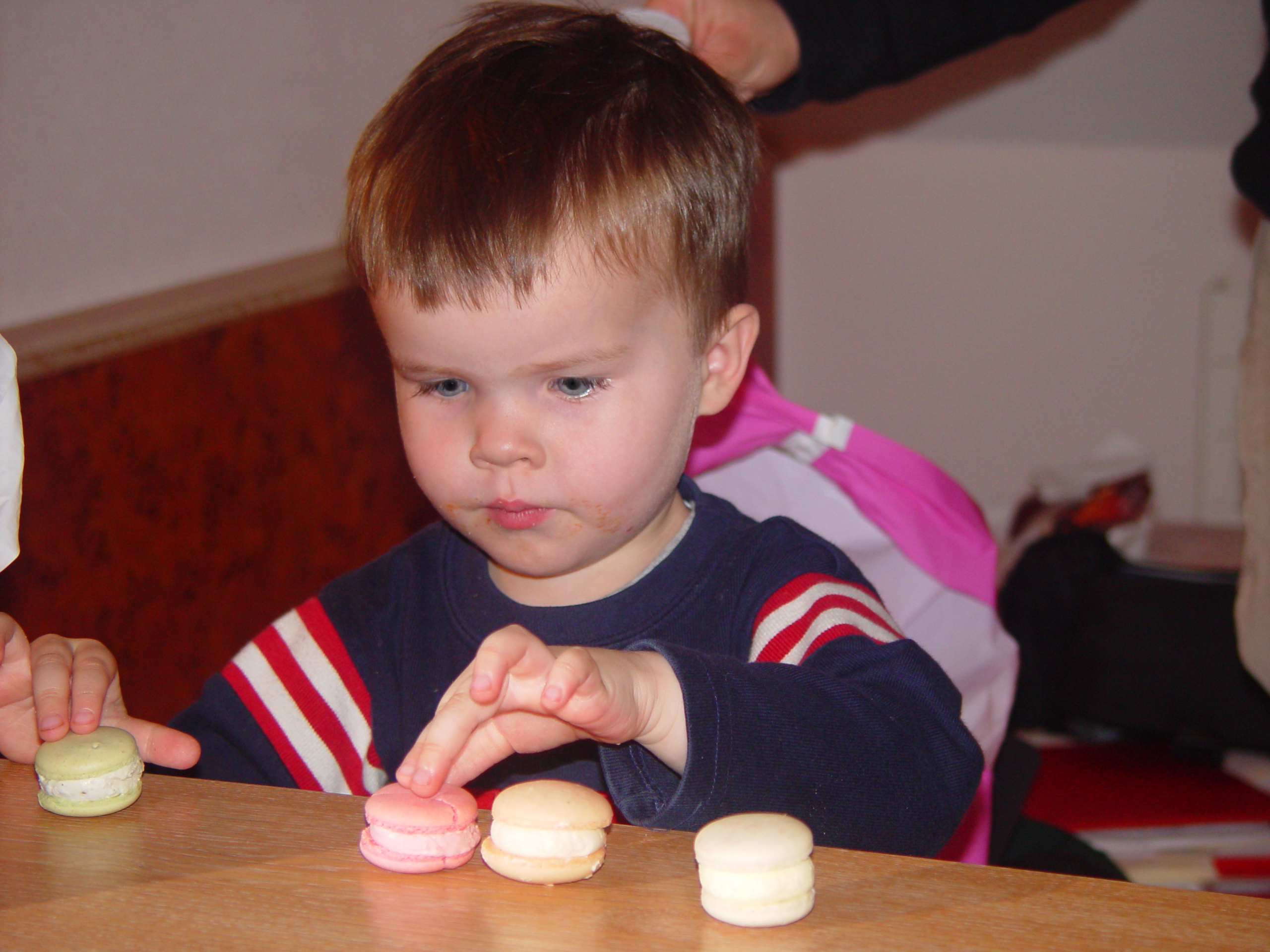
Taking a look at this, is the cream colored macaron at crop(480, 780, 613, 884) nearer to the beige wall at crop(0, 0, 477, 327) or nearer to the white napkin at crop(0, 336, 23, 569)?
the white napkin at crop(0, 336, 23, 569)

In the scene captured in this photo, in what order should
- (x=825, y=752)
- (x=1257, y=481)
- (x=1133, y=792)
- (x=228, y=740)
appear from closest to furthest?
(x=825, y=752), (x=228, y=740), (x=1257, y=481), (x=1133, y=792)

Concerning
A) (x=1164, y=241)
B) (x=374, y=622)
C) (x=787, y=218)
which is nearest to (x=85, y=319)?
(x=374, y=622)

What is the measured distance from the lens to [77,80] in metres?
1.26

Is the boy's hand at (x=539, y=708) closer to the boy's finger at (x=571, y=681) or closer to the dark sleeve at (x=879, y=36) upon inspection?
the boy's finger at (x=571, y=681)

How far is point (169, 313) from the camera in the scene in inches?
52.7

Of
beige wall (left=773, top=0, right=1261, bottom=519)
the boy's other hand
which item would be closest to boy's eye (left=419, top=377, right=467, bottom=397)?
the boy's other hand

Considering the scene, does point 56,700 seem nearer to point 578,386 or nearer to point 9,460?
point 9,460

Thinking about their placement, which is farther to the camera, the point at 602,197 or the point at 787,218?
the point at 787,218

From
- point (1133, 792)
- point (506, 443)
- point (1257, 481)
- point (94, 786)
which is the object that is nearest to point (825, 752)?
point (506, 443)

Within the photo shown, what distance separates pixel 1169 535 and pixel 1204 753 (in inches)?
25.0

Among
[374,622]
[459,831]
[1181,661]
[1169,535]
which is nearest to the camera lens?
[459,831]

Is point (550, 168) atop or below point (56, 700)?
atop

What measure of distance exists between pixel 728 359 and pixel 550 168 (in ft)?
0.71

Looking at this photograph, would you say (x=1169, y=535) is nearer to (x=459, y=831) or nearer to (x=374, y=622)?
(x=374, y=622)
